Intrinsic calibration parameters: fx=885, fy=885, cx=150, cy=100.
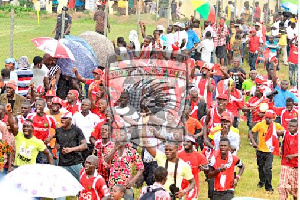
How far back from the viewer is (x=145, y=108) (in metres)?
14.9

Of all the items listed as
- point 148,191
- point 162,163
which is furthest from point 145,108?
point 148,191

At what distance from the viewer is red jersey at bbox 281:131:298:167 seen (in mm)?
13805

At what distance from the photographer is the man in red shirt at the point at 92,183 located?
1177 centimetres

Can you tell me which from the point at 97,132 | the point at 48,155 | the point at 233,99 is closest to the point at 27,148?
the point at 48,155

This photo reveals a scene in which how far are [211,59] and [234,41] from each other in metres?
2.47

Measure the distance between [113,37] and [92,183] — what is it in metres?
11.3

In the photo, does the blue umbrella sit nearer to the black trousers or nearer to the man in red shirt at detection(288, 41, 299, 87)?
the black trousers

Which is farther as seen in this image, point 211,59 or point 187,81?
point 211,59

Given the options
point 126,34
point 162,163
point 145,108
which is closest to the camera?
point 162,163

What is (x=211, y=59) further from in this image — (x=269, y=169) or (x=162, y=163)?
(x=162, y=163)

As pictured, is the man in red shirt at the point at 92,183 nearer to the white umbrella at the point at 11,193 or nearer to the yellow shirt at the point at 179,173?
the yellow shirt at the point at 179,173

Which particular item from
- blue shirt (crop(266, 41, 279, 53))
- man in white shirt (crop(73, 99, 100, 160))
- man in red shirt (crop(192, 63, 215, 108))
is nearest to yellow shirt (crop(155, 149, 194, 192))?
man in white shirt (crop(73, 99, 100, 160))

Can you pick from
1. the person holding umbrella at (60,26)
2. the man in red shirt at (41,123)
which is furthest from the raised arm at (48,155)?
the person holding umbrella at (60,26)

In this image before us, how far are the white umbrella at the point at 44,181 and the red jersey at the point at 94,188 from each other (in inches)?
22.9
